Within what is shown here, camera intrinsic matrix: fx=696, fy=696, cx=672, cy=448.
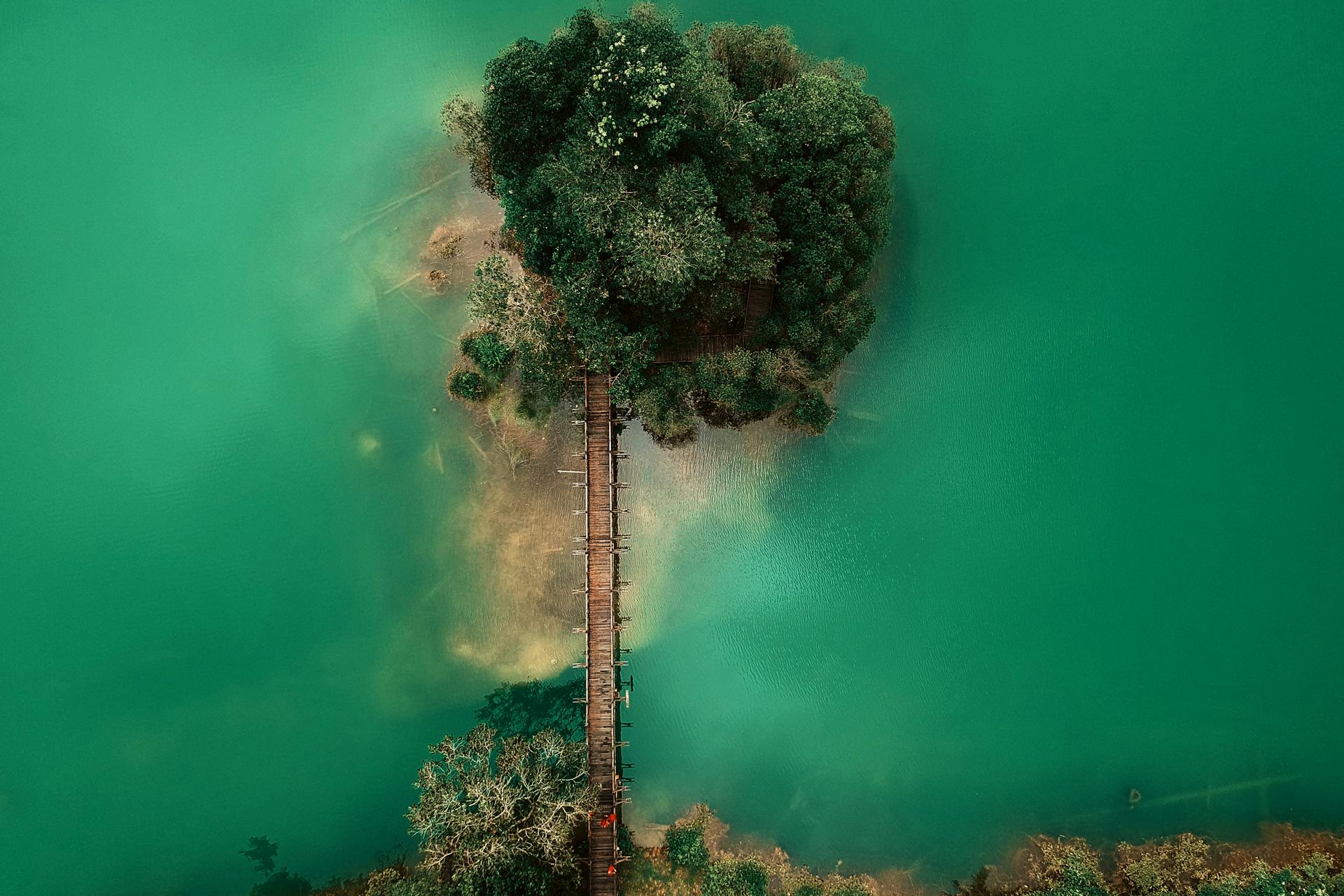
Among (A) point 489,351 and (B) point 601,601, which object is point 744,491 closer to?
(B) point 601,601

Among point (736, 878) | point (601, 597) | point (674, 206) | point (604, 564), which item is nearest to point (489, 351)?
point (604, 564)

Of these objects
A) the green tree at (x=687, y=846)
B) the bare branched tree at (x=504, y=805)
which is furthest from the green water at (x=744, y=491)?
the bare branched tree at (x=504, y=805)

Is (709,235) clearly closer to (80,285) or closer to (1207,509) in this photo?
(1207,509)

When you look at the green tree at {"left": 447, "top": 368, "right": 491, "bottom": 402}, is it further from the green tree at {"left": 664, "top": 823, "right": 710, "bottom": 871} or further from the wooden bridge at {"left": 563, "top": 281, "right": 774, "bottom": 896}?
the green tree at {"left": 664, "top": 823, "right": 710, "bottom": 871}

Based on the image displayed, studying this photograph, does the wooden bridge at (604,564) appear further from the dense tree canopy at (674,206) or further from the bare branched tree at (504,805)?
the bare branched tree at (504,805)

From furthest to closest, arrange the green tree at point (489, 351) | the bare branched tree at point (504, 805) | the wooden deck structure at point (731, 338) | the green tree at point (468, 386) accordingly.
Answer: the green tree at point (468, 386)
the green tree at point (489, 351)
the wooden deck structure at point (731, 338)
the bare branched tree at point (504, 805)

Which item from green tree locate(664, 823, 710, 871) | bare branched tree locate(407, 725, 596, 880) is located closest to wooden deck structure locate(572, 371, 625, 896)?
bare branched tree locate(407, 725, 596, 880)
